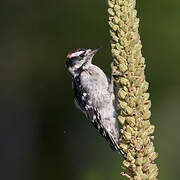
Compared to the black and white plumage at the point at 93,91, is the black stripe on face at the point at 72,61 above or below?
above

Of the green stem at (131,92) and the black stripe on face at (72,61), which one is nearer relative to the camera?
Answer: the green stem at (131,92)

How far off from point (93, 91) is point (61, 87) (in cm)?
177

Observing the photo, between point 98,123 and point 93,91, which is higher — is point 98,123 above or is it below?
below

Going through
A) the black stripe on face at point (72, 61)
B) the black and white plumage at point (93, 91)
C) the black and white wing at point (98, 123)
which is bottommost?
the black and white wing at point (98, 123)

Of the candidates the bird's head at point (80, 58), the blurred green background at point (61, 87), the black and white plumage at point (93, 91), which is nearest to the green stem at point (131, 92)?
the blurred green background at point (61, 87)

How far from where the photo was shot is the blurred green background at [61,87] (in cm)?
500

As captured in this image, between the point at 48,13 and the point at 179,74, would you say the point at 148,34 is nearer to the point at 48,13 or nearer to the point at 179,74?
the point at 179,74

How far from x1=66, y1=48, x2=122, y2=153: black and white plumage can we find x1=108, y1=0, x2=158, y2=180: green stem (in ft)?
6.05

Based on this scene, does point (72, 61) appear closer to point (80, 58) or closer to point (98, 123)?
point (80, 58)

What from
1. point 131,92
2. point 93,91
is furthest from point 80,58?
point 131,92

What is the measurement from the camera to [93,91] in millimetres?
4828

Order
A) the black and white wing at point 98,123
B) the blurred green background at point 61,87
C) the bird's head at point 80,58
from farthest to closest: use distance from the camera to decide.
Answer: the blurred green background at point 61,87, the bird's head at point 80,58, the black and white wing at point 98,123

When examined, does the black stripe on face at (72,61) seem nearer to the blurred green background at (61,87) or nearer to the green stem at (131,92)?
the blurred green background at (61,87)

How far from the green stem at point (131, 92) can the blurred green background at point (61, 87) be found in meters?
1.26
